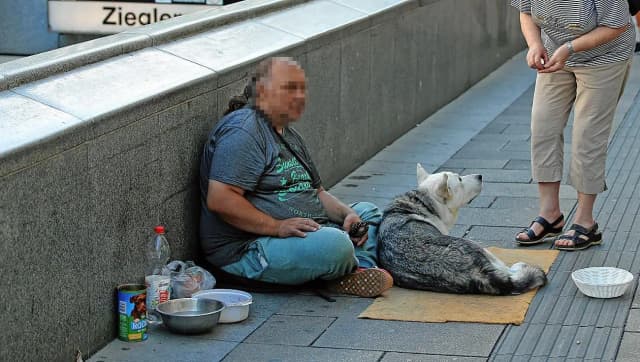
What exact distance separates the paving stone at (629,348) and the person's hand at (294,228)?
1429mm

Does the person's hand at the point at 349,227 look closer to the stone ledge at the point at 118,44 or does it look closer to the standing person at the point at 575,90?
the standing person at the point at 575,90

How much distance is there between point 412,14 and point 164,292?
15.6 ft

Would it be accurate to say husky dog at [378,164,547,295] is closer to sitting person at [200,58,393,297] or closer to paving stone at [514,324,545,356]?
sitting person at [200,58,393,297]

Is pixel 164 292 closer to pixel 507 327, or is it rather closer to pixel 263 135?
pixel 263 135

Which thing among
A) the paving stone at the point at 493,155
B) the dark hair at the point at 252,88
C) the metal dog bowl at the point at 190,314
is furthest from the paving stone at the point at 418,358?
the paving stone at the point at 493,155

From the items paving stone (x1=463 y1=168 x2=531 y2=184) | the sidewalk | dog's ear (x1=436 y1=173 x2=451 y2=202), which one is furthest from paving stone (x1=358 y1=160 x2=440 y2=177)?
dog's ear (x1=436 y1=173 x2=451 y2=202)

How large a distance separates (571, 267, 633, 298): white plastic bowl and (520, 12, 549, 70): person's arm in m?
1.06

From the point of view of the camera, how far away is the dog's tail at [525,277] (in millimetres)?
5305

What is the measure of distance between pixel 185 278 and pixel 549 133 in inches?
83.7

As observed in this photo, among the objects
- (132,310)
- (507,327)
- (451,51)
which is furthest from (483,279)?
(451,51)

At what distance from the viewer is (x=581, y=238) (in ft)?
19.7

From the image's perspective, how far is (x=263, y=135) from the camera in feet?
17.3

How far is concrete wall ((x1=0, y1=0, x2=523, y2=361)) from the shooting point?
412 centimetres

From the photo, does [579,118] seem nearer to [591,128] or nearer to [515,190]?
[591,128]
